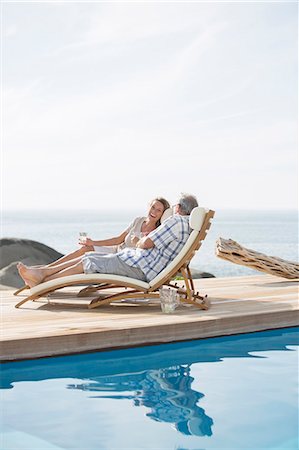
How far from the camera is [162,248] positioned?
18.7 feet

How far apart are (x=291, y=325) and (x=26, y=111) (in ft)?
87.4

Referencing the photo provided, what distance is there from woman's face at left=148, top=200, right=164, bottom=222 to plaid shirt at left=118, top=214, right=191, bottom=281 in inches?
14.8

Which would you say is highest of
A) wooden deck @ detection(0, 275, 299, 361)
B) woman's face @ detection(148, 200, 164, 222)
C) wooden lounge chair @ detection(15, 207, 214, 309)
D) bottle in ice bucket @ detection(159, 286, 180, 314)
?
woman's face @ detection(148, 200, 164, 222)

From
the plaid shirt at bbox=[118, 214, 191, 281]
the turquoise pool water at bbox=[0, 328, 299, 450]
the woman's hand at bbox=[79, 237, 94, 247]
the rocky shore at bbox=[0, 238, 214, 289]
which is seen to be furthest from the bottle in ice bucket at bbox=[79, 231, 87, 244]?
the rocky shore at bbox=[0, 238, 214, 289]

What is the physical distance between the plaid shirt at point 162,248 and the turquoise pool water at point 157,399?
76 centimetres

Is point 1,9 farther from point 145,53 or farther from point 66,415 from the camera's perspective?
point 66,415

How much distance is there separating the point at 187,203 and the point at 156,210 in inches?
14.8

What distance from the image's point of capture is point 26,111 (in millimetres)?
31094

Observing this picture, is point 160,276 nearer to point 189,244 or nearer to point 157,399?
point 189,244

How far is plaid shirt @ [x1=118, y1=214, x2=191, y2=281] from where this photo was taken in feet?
18.5

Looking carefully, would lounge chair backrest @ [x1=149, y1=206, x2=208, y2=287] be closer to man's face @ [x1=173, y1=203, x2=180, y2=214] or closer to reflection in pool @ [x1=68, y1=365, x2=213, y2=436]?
man's face @ [x1=173, y1=203, x2=180, y2=214]

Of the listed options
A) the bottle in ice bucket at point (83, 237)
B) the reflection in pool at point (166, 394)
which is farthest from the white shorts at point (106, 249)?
the reflection in pool at point (166, 394)

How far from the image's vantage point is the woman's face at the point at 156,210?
19.9 ft

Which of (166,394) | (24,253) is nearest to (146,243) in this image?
(166,394)
